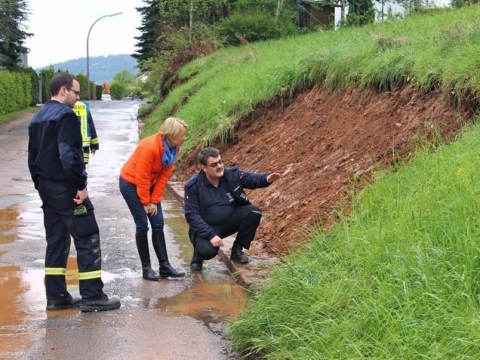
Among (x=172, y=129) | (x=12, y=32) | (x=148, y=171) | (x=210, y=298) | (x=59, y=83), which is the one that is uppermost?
(x=12, y=32)

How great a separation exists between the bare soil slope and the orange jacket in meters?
1.39

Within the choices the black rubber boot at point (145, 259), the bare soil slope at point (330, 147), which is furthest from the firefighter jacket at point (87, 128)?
the black rubber boot at point (145, 259)

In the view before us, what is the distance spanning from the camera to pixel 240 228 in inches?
287

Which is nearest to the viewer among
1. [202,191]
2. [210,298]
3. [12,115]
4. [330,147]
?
[210,298]

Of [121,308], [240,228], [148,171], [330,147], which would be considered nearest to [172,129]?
[148,171]

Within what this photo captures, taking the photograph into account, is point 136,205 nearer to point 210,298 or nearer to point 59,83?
point 210,298

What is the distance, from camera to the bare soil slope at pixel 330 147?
7.41 meters

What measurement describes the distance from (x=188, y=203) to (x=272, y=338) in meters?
2.75

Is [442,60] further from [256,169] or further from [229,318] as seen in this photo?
[229,318]

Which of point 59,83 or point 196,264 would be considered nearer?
point 59,83

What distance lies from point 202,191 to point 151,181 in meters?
0.51

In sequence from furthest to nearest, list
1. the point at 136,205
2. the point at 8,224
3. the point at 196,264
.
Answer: the point at 8,224, the point at 196,264, the point at 136,205

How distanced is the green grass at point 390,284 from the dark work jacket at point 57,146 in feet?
5.87

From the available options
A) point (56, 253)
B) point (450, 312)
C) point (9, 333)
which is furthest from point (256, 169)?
point (450, 312)
